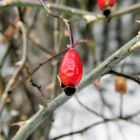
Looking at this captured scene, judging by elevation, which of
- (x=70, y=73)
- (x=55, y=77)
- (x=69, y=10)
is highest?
(x=70, y=73)

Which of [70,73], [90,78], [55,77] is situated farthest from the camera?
[55,77]

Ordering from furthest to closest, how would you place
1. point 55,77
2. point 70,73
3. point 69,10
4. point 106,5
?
point 55,77 < point 69,10 < point 106,5 < point 70,73

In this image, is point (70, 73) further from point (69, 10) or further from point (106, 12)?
point (69, 10)

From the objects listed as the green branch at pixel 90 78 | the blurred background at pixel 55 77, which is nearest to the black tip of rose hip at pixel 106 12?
the blurred background at pixel 55 77

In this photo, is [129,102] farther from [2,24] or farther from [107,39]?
[2,24]

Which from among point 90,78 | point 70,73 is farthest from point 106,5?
point 70,73

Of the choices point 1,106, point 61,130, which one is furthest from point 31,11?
point 1,106

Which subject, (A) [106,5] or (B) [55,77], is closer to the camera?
(A) [106,5]
